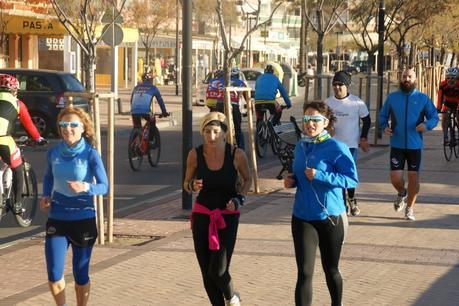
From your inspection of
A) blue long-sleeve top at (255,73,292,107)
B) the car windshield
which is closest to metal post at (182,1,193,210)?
blue long-sleeve top at (255,73,292,107)

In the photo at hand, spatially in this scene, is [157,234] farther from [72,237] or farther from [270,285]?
[72,237]

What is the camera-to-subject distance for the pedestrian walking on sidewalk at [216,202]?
6438mm

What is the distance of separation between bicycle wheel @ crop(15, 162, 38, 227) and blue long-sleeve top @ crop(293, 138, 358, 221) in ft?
18.1

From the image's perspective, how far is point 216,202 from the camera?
21.3ft

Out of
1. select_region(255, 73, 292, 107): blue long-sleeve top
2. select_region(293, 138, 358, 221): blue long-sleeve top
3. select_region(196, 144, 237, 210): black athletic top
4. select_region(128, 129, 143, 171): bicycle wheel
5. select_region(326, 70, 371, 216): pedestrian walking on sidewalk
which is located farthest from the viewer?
select_region(255, 73, 292, 107): blue long-sleeve top

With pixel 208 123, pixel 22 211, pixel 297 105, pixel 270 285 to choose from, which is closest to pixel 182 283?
pixel 270 285

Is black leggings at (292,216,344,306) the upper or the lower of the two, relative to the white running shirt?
lower

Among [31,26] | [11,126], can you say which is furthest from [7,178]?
[31,26]

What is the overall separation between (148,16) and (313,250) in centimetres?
5055

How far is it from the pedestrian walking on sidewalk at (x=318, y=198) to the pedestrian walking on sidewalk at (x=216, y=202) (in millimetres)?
398

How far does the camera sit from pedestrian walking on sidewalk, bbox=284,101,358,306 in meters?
6.33

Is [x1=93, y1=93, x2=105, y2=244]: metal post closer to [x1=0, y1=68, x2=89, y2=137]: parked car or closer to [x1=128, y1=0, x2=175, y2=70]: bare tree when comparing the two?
[x1=0, y1=68, x2=89, y2=137]: parked car

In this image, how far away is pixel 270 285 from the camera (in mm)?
7973

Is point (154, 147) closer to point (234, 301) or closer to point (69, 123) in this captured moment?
point (234, 301)
